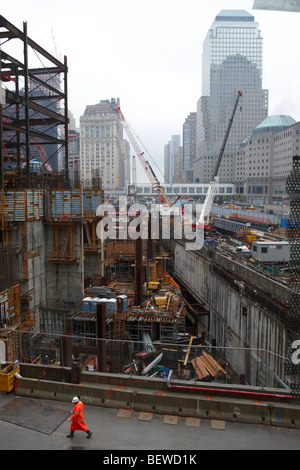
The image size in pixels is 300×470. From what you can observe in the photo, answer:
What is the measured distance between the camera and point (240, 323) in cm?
2156

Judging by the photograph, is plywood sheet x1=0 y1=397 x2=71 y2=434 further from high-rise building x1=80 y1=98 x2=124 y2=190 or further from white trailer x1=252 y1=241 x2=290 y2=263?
high-rise building x1=80 y1=98 x2=124 y2=190

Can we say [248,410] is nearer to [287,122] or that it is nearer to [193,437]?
[193,437]

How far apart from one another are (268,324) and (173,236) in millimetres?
28458

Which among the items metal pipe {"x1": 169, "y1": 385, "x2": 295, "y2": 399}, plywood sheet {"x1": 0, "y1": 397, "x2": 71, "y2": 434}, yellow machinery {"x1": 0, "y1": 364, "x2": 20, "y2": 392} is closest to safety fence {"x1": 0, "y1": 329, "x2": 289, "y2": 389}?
yellow machinery {"x1": 0, "y1": 364, "x2": 20, "y2": 392}

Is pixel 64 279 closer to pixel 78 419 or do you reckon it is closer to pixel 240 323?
pixel 240 323

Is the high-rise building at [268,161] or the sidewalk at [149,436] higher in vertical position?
the high-rise building at [268,161]

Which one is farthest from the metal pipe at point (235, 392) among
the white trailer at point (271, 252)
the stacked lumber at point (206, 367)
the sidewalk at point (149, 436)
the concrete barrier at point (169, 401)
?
the white trailer at point (271, 252)

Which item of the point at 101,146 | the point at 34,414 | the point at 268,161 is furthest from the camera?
the point at 101,146

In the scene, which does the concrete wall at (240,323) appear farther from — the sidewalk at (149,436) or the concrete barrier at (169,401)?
the sidewalk at (149,436)

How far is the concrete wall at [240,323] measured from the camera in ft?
55.3

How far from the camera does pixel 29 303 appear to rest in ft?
73.8

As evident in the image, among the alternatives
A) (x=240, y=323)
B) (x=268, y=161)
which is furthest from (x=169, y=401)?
(x=268, y=161)

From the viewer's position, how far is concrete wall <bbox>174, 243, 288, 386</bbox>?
55.3ft

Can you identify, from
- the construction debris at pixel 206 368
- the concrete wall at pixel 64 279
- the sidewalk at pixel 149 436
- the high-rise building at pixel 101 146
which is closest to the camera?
the sidewalk at pixel 149 436
